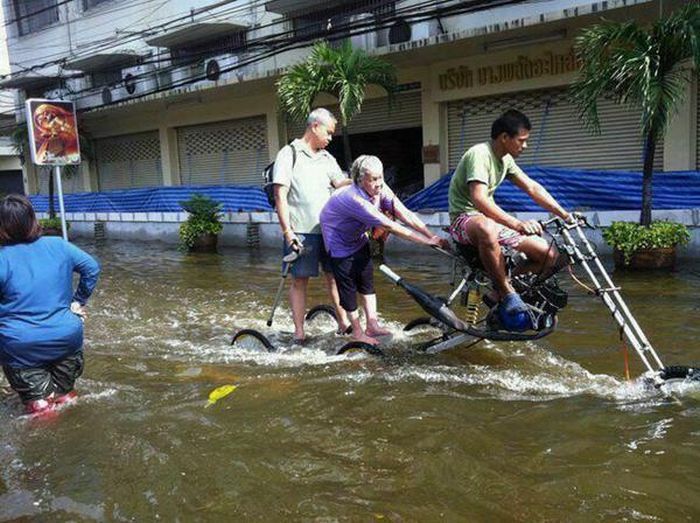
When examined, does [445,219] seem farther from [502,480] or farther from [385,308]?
[502,480]

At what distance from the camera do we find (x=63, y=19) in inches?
930

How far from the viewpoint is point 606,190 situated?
33.4 ft

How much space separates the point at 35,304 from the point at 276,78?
13.2 meters

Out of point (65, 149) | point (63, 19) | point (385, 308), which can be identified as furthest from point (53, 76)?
point (385, 308)

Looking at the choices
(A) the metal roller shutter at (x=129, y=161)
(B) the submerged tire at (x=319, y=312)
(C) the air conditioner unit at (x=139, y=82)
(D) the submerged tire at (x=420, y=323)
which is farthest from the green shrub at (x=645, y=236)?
(A) the metal roller shutter at (x=129, y=161)

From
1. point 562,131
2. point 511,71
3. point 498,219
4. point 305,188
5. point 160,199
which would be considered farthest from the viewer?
point 160,199

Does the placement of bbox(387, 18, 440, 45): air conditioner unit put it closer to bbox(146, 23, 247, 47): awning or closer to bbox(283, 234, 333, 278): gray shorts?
bbox(146, 23, 247, 47): awning

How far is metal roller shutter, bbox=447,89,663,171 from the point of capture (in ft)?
40.6

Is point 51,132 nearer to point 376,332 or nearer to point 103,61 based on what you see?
point 376,332

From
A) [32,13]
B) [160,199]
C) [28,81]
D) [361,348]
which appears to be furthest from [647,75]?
[32,13]

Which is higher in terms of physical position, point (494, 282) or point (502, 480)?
point (494, 282)

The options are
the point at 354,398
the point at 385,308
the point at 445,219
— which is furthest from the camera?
the point at 445,219

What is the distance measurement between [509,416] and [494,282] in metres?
1.01

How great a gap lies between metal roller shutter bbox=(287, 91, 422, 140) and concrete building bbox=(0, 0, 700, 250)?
0.12ft
